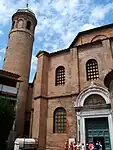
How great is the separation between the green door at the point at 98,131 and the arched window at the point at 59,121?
6.13 feet

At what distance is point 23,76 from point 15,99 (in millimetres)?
2875

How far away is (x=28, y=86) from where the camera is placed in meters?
20.6

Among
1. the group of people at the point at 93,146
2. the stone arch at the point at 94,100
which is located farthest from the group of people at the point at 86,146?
the stone arch at the point at 94,100

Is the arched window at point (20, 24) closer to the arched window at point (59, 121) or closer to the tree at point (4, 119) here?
the tree at point (4, 119)

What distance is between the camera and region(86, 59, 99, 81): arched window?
15.1m

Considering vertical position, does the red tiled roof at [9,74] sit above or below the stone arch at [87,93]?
above

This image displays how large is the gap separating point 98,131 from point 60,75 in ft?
19.3

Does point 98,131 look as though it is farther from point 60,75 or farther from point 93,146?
point 60,75

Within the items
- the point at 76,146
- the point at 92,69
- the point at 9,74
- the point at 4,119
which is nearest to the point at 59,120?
the point at 76,146

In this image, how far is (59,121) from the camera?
49.9 feet

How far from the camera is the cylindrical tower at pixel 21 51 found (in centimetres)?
1900

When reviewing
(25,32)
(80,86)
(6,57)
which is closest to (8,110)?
(80,86)

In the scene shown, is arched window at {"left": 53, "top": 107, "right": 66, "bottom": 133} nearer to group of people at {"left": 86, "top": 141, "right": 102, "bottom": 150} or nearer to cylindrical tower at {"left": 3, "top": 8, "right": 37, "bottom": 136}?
group of people at {"left": 86, "top": 141, "right": 102, "bottom": 150}

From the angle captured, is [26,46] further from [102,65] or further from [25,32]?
[102,65]
